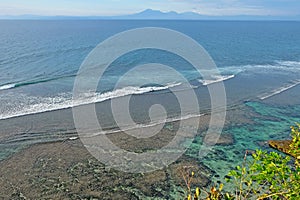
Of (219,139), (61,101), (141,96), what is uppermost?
(141,96)

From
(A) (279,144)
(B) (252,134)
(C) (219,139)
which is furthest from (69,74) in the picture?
(A) (279,144)

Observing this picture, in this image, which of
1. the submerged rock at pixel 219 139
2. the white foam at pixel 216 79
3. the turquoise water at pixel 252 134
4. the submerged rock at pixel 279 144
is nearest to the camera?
the turquoise water at pixel 252 134

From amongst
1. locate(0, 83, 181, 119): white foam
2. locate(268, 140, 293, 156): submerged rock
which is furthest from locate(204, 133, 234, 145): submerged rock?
locate(0, 83, 181, 119): white foam

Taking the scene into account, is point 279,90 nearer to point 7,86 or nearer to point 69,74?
point 69,74

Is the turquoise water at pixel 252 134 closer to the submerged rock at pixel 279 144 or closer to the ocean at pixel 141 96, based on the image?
the ocean at pixel 141 96

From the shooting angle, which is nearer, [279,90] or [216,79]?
[279,90]

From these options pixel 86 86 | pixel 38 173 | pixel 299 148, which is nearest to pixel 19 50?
pixel 86 86

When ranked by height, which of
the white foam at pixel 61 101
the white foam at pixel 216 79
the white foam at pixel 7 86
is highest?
the white foam at pixel 216 79

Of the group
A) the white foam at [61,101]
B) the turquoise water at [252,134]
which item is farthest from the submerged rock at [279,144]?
the white foam at [61,101]
